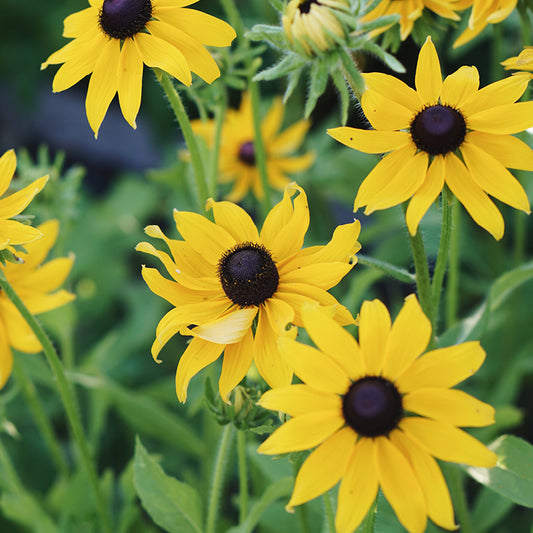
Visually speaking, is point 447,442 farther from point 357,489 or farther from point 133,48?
point 133,48

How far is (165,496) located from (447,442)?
0.42 m

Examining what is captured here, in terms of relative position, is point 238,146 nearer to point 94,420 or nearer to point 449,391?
point 94,420

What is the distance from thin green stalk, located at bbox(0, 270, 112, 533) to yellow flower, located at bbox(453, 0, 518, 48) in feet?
1.80

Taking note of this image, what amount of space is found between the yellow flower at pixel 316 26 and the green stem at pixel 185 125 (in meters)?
0.16

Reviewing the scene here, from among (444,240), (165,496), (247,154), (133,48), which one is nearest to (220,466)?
(165,496)

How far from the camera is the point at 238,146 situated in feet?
5.20

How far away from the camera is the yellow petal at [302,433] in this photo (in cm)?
58

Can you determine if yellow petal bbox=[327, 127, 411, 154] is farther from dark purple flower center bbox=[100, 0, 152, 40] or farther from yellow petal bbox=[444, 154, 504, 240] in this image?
dark purple flower center bbox=[100, 0, 152, 40]

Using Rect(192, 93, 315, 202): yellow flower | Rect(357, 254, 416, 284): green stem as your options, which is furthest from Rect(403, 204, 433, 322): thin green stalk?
Rect(192, 93, 315, 202): yellow flower

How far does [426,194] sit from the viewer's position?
68 cm

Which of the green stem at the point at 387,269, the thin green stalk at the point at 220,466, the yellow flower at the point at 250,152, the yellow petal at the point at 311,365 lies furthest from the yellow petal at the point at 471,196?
the yellow flower at the point at 250,152

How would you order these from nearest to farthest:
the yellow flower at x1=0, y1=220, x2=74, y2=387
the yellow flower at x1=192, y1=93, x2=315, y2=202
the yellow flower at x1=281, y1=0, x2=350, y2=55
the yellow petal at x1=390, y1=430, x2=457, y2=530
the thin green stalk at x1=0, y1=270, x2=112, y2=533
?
the yellow petal at x1=390, y1=430, x2=457, y2=530 < the yellow flower at x1=281, y1=0, x2=350, y2=55 < the thin green stalk at x1=0, y1=270, x2=112, y2=533 < the yellow flower at x1=0, y1=220, x2=74, y2=387 < the yellow flower at x1=192, y1=93, x2=315, y2=202

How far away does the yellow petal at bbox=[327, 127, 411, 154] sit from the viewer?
2.23ft

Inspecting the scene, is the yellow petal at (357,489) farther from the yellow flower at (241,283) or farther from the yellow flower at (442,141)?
the yellow flower at (442,141)
